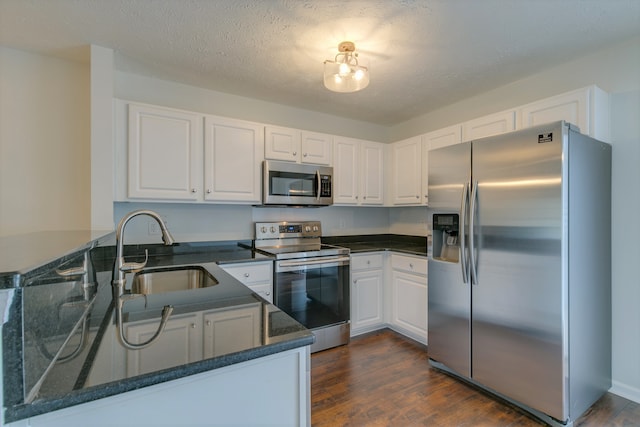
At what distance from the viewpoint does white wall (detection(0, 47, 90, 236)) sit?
217 centimetres

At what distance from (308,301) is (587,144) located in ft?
7.49

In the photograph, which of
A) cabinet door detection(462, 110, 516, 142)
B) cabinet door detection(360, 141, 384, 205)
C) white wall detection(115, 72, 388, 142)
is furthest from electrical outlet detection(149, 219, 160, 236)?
cabinet door detection(462, 110, 516, 142)

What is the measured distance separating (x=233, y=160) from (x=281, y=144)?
0.49m

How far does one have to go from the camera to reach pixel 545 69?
2.45m

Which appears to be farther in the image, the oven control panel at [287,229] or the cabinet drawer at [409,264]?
the oven control panel at [287,229]

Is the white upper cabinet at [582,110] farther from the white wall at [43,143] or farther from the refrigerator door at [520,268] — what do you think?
the white wall at [43,143]

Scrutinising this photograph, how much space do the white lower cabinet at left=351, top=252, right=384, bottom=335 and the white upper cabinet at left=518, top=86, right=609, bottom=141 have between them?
1.83m

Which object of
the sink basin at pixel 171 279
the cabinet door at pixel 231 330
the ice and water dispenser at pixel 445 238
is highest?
the ice and water dispenser at pixel 445 238

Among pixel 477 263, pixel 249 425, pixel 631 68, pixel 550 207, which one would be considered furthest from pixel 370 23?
pixel 249 425

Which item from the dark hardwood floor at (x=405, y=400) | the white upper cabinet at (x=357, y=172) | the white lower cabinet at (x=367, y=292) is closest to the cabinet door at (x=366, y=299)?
the white lower cabinet at (x=367, y=292)

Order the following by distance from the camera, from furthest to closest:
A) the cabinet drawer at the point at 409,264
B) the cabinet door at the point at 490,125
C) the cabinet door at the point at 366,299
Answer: the cabinet door at the point at 366,299 → the cabinet drawer at the point at 409,264 → the cabinet door at the point at 490,125

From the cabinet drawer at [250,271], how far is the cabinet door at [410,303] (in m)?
1.33

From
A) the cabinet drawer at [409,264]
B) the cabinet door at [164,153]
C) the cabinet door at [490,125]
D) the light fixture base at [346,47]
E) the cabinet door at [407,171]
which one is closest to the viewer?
the light fixture base at [346,47]

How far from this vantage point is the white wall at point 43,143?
7.13 ft
